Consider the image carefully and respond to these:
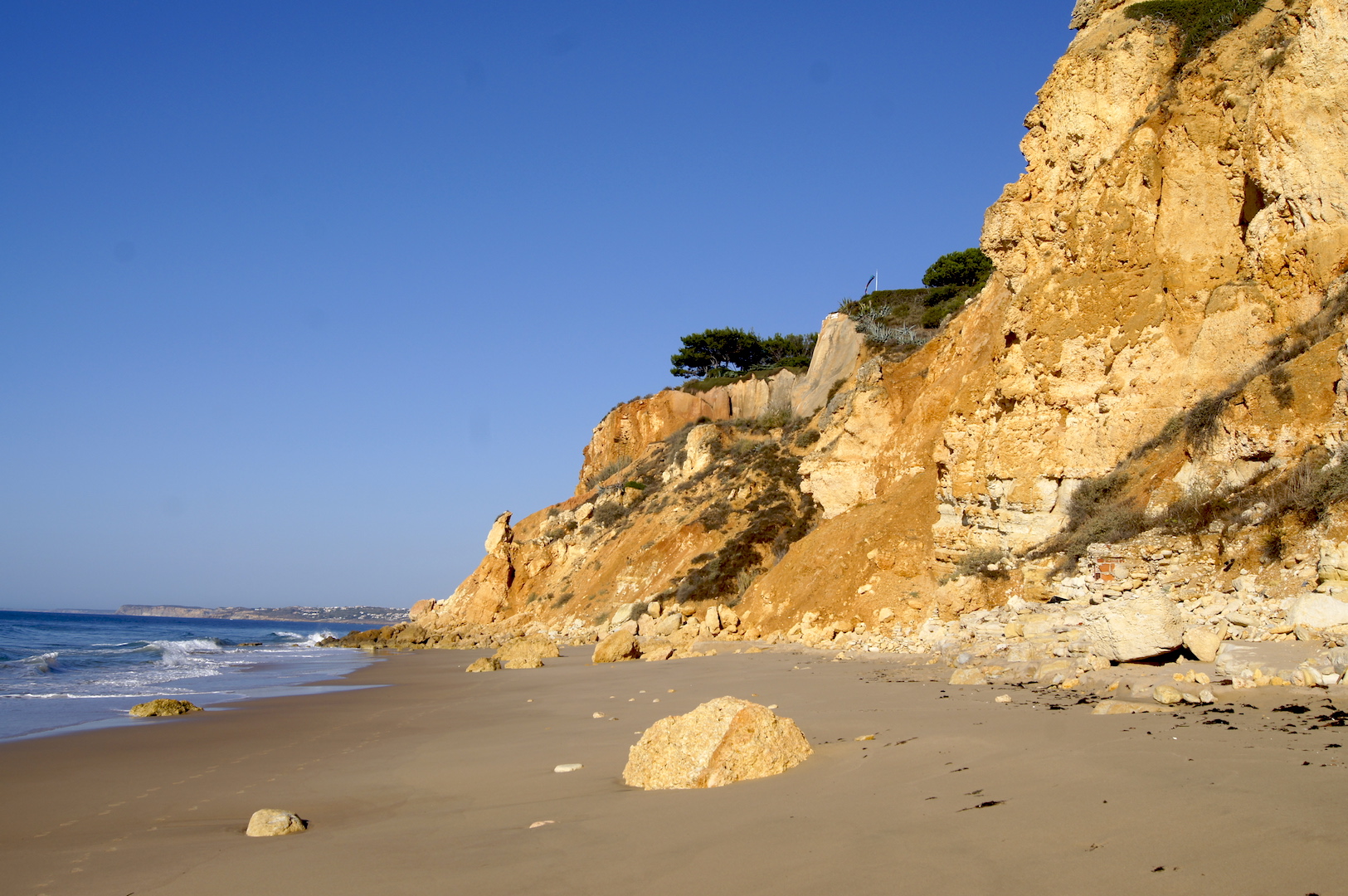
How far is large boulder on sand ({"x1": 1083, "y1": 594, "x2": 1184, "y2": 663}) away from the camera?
7684 mm

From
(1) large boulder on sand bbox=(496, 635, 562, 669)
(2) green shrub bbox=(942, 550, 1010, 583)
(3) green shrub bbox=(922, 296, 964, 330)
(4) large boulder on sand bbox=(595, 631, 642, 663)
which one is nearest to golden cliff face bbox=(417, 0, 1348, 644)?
(2) green shrub bbox=(942, 550, 1010, 583)

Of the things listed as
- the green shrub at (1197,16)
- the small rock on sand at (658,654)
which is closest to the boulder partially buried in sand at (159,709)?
the small rock on sand at (658,654)

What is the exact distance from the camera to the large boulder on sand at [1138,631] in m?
7.68

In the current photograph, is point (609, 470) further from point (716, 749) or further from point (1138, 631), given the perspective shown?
point (716, 749)

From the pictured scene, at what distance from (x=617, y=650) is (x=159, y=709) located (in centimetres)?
865

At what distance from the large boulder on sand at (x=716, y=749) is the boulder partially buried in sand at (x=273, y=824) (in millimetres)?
2146

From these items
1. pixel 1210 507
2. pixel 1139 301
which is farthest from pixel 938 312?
pixel 1210 507

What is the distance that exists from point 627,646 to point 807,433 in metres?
16.2

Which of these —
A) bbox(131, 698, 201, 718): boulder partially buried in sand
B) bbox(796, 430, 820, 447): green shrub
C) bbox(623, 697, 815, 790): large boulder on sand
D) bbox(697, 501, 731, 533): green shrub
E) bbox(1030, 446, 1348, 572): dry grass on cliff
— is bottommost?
bbox(131, 698, 201, 718): boulder partially buried in sand

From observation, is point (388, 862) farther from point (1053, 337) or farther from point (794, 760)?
point (1053, 337)

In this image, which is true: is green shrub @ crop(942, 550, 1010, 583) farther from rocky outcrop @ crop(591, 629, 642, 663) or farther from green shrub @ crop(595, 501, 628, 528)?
green shrub @ crop(595, 501, 628, 528)

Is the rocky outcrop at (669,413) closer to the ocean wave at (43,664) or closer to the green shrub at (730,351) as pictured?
the green shrub at (730,351)

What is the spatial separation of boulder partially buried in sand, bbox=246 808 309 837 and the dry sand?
9cm

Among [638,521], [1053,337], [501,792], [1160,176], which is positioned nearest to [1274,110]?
[1160,176]
